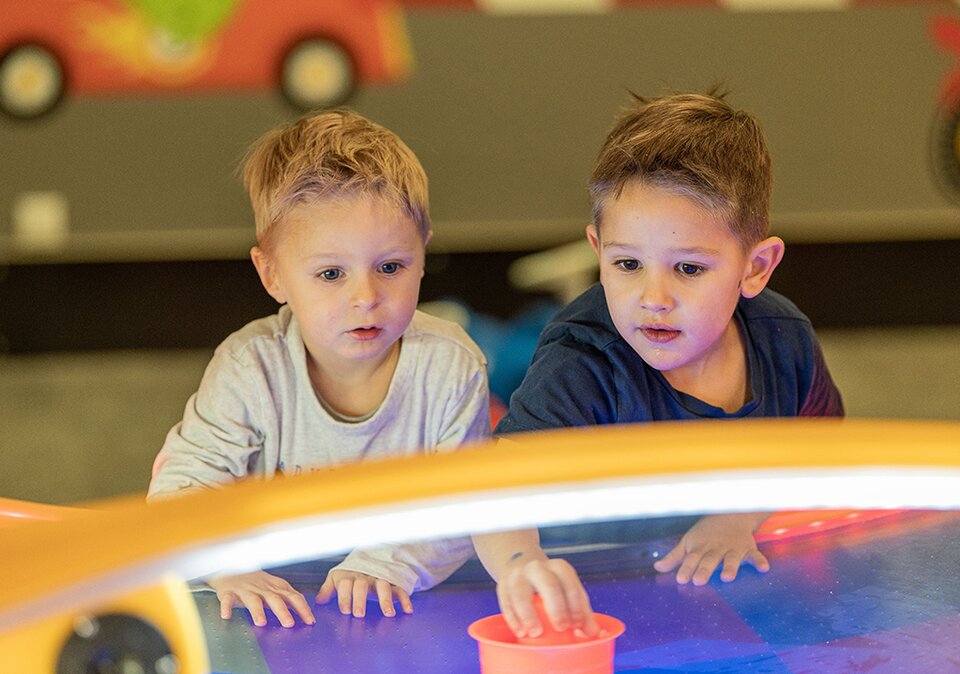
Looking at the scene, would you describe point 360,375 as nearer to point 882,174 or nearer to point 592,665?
point 592,665

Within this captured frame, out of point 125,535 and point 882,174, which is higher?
point 882,174

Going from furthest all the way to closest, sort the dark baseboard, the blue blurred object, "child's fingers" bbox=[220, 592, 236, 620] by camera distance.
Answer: the dark baseboard
the blue blurred object
"child's fingers" bbox=[220, 592, 236, 620]

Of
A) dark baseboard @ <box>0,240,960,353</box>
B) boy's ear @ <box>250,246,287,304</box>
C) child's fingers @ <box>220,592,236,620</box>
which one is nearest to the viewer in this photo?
child's fingers @ <box>220,592,236,620</box>

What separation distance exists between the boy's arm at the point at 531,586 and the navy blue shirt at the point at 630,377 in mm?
381

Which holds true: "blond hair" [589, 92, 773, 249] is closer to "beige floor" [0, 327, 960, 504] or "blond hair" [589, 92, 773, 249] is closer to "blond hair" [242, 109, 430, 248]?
"blond hair" [242, 109, 430, 248]

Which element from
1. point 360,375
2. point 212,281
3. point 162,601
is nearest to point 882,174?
point 212,281

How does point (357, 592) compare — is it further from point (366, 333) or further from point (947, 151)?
point (947, 151)

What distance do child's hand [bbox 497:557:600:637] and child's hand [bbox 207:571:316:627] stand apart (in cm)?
8

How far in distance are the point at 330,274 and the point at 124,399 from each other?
1.51 metres

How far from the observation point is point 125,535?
15.0 inches

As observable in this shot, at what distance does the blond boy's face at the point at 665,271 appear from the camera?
904 millimetres

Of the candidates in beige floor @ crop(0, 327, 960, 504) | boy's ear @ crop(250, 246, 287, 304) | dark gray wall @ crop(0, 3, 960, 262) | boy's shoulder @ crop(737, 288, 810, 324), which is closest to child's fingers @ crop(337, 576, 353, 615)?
boy's ear @ crop(250, 246, 287, 304)

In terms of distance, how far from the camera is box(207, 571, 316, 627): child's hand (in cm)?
45

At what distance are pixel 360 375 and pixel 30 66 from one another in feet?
5.22
